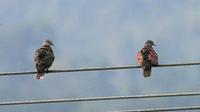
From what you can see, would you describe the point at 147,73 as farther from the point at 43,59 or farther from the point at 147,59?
the point at 43,59

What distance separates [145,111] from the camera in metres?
7.58

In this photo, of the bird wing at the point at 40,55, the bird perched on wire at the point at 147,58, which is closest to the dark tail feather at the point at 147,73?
the bird perched on wire at the point at 147,58

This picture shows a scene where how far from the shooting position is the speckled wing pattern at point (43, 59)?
1260 centimetres

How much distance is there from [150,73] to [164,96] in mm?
4539

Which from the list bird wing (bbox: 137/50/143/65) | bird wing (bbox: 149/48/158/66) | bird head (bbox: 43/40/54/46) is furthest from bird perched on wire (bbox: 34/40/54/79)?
bird wing (bbox: 149/48/158/66)

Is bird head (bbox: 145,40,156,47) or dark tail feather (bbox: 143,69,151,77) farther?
bird head (bbox: 145,40,156,47)

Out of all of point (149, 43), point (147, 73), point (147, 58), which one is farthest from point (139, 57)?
point (149, 43)

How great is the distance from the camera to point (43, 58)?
1337 centimetres

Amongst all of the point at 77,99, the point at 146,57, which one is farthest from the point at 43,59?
the point at 77,99

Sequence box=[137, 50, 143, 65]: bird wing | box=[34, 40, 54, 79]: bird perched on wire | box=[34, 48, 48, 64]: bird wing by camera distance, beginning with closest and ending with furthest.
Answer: box=[137, 50, 143, 65]: bird wing → box=[34, 40, 54, 79]: bird perched on wire → box=[34, 48, 48, 64]: bird wing

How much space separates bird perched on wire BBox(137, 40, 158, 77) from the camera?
12.2 meters

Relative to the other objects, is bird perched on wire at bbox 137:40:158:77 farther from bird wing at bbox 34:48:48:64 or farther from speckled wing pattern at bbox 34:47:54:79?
bird wing at bbox 34:48:48:64

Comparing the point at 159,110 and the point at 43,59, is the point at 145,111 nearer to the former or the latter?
the point at 159,110

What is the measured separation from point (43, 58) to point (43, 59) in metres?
0.14
